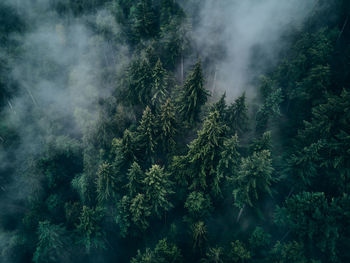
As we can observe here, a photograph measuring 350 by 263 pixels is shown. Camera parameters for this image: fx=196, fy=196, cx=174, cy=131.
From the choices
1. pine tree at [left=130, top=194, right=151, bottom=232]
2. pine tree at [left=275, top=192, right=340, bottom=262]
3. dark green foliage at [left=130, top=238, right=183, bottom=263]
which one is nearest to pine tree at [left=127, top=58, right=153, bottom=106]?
pine tree at [left=130, top=194, right=151, bottom=232]

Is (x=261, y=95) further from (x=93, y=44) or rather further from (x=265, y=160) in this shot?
(x=93, y=44)

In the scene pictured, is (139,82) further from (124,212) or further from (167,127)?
(124,212)

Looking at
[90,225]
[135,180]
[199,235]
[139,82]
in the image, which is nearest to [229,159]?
[199,235]

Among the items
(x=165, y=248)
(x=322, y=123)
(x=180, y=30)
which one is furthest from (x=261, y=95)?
(x=165, y=248)

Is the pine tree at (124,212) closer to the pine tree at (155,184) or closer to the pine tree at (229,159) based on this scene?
the pine tree at (155,184)

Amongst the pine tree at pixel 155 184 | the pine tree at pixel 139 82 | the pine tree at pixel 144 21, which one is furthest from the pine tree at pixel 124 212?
the pine tree at pixel 144 21

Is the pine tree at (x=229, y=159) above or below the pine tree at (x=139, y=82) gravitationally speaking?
below
